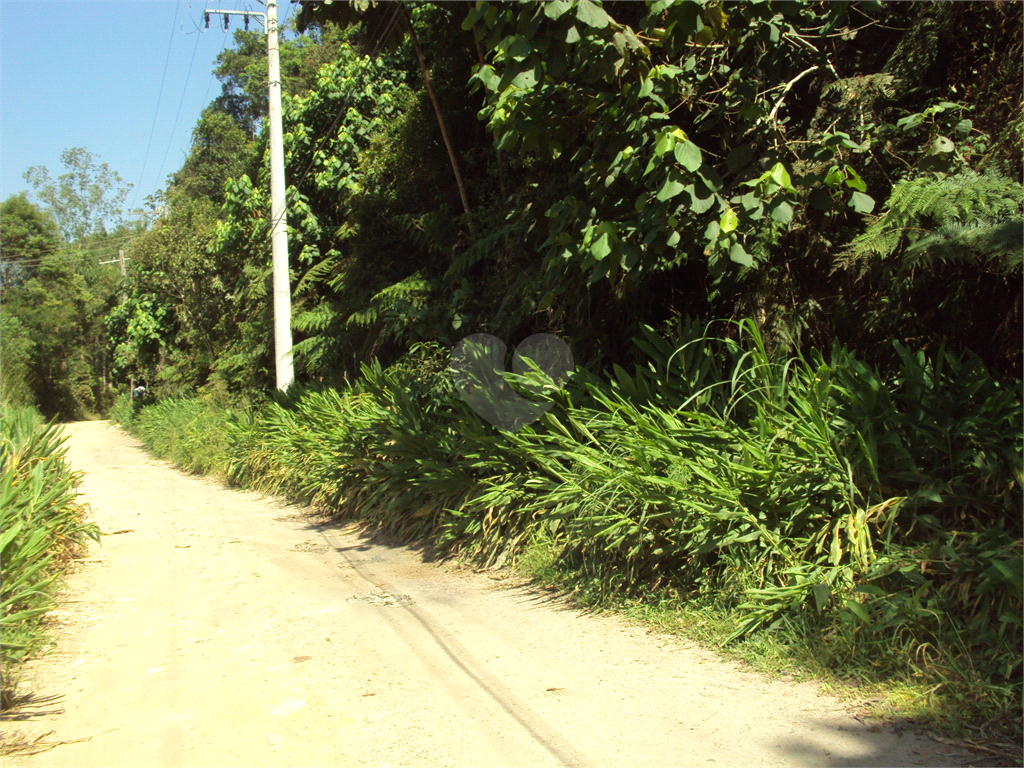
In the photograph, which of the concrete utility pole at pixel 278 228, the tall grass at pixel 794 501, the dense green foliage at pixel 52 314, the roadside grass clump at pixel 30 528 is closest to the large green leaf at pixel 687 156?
the tall grass at pixel 794 501

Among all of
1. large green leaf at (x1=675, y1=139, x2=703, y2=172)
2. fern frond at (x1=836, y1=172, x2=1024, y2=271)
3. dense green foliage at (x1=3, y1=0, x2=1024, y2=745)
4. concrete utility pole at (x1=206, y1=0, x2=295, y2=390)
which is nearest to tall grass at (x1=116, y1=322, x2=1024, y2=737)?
dense green foliage at (x1=3, y1=0, x2=1024, y2=745)

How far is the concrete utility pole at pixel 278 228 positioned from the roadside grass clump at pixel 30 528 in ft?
18.3

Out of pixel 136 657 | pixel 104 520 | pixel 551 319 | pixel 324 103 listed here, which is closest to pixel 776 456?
pixel 551 319

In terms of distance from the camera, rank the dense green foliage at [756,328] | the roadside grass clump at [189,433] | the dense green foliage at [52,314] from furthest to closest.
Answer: the dense green foliage at [52,314]
the roadside grass clump at [189,433]
the dense green foliage at [756,328]

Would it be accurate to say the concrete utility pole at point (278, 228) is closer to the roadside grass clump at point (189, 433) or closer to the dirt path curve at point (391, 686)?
the roadside grass clump at point (189, 433)

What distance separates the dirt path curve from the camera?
361cm

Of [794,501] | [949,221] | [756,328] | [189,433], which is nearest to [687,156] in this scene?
[756,328]

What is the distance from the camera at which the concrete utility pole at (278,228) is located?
1410 cm

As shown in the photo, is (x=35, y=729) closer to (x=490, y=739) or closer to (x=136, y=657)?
(x=136, y=657)

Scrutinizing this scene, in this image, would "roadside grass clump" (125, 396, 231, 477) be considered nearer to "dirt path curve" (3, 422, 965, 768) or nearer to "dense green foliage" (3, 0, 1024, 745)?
"dense green foliage" (3, 0, 1024, 745)

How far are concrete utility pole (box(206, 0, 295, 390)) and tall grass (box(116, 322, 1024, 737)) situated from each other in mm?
7236

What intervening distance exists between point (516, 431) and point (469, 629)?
225 centimetres

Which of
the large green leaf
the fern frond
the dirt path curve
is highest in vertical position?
the large green leaf

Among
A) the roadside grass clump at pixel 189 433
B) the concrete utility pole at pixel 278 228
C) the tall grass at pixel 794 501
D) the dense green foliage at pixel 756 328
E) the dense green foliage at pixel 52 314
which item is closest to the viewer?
the tall grass at pixel 794 501
